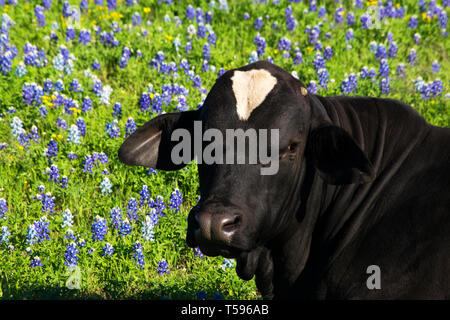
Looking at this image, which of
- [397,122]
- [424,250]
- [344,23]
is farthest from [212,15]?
[424,250]

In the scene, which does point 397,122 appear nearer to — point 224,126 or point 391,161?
point 391,161

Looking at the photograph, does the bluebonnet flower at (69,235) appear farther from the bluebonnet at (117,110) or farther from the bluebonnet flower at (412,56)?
the bluebonnet flower at (412,56)

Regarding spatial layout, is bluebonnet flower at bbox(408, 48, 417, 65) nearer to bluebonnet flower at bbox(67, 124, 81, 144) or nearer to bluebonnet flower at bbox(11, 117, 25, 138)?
bluebonnet flower at bbox(67, 124, 81, 144)

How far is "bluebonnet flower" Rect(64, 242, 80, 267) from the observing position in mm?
5613

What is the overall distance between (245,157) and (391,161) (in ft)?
3.20

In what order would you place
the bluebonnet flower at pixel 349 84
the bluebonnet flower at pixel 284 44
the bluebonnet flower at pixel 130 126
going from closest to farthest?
the bluebonnet flower at pixel 130 126 < the bluebonnet flower at pixel 349 84 < the bluebonnet flower at pixel 284 44

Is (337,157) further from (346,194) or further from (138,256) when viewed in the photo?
(138,256)

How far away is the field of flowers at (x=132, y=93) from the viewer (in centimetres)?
570

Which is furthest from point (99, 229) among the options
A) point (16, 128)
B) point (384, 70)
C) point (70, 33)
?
point (384, 70)

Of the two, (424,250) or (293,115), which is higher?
(293,115)

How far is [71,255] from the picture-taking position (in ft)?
18.5

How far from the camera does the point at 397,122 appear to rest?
176 inches

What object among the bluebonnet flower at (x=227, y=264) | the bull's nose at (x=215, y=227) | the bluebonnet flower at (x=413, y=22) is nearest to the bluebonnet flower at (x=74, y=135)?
the bluebonnet flower at (x=227, y=264)

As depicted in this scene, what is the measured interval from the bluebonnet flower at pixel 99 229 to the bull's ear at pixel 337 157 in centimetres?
240
